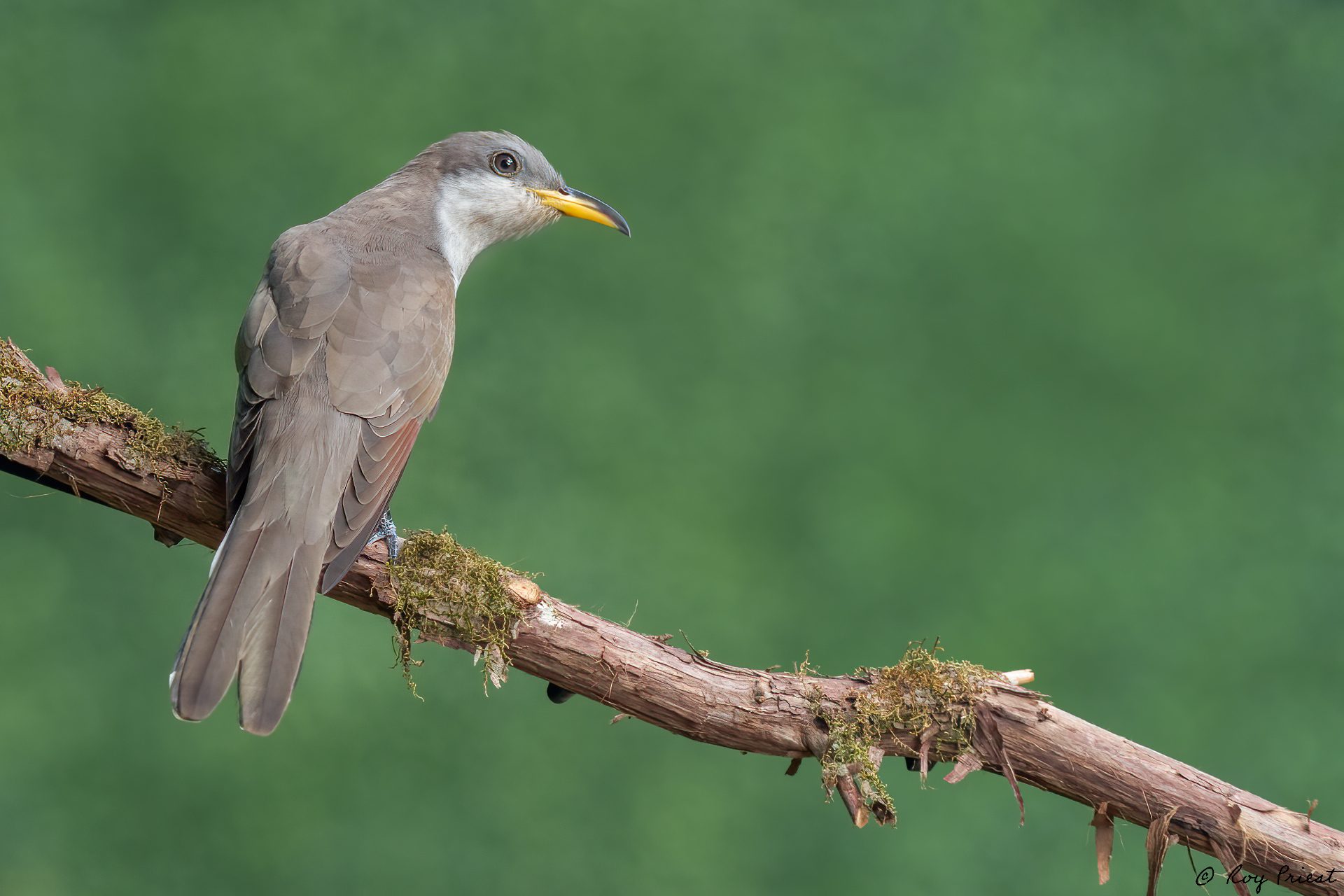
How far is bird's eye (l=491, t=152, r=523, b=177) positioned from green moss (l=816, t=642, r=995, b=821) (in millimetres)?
1864

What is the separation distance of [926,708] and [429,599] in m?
1.16

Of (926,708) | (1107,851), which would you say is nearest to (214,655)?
Answer: (926,708)

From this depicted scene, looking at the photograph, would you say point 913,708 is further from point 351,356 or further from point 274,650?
point 351,356

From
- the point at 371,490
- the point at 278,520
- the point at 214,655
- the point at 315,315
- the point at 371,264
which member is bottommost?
the point at 214,655

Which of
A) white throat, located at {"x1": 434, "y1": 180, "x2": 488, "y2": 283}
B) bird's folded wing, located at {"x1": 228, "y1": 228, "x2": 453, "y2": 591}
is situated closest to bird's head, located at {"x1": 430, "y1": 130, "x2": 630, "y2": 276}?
white throat, located at {"x1": 434, "y1": 180, "x2": 488, "y2": 283}

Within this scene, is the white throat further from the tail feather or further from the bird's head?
the tail feather

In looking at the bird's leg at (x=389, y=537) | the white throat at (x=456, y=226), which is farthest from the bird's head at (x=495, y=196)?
the bird's leg at (x=389, y=537)

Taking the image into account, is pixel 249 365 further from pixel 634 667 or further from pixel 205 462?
pixel 634 667

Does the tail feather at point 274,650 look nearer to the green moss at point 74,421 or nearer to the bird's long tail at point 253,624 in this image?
the bird's long tail at point 253,624

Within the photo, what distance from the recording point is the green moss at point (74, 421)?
8.54ft

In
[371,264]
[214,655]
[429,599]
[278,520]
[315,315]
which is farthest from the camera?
[371,264]

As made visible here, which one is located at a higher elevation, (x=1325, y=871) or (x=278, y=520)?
(x=1325, y=871)

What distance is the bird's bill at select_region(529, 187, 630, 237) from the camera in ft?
11.8

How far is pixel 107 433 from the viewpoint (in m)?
2.64
